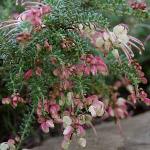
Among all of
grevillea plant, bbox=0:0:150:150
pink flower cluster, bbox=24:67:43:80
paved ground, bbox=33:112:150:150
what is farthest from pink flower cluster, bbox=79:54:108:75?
paved ground, bbox=33:112:150:150

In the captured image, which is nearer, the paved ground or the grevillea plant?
the grevillea plant

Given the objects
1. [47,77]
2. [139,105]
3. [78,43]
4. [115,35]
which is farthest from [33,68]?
[139,105]

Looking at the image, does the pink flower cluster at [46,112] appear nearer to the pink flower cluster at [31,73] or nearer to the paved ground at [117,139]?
the pink flower cluster at [31,73]

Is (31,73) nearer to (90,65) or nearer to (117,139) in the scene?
(90,65)

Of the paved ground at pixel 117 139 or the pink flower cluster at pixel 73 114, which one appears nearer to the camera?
the pink flower cluster at pixel 73 114

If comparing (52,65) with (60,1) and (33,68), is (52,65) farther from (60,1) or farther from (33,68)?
(60,1)

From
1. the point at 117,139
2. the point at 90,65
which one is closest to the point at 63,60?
the point at 90,65

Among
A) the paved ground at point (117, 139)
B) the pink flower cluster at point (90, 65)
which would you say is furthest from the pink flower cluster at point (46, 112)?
the paved ground at point (117, 139)

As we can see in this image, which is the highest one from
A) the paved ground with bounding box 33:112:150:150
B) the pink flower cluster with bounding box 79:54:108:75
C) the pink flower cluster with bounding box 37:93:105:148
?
the pink flower cluster with bounding box 79:54:108:75

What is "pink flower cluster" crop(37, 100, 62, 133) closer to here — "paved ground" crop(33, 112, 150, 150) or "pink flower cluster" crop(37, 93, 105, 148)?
"pink flower cluster" crop(37, 93, 105, 148)
